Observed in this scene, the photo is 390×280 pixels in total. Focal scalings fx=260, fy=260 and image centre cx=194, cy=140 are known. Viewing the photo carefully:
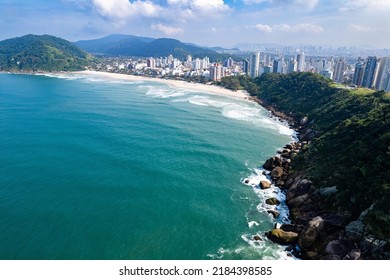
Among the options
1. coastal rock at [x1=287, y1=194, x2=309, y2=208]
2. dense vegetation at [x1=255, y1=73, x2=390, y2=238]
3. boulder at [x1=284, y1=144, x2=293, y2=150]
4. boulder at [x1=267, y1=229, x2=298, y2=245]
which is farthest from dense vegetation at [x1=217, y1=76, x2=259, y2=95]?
boulder at [x1=267, y1=229, x2=298, y2=245]

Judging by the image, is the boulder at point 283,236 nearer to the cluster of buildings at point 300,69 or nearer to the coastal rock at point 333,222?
the coastal rock at point 333,222

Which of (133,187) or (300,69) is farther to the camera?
(300,69)

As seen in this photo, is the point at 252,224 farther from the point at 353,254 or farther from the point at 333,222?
the point at 353,254

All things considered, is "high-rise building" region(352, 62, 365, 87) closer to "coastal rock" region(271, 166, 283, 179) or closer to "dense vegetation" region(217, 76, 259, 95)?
"dense vegetation" region(217, 76, 259, 95)

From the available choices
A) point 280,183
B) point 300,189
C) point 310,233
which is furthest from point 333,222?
point 280,183

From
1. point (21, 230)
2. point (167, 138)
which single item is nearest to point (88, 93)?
point (167, 138)

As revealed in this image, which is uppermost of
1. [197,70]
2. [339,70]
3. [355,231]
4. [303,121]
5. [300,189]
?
[339,70]
